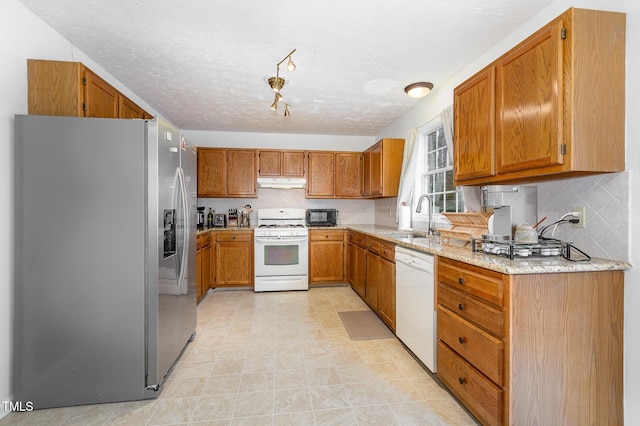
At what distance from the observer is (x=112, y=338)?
1713mm

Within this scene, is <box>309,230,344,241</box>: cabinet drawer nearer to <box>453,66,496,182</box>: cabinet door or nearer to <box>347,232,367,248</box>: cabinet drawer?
<box>347,232,367,248</box>: cabinet drawer

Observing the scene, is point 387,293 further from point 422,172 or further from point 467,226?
point 422,172

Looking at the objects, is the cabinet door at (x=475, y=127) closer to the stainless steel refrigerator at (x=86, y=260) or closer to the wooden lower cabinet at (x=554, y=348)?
the wooden lower cabinet at (x=554, y=348)

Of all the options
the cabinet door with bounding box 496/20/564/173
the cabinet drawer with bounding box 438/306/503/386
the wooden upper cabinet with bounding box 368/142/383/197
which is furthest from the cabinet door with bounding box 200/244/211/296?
the cabinet door with bounding box 496/20/564/173

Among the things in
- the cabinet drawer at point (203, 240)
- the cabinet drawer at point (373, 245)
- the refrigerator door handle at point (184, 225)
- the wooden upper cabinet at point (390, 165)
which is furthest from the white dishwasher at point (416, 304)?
the cabinet drawer at point (203, 240)

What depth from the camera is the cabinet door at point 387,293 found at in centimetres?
258

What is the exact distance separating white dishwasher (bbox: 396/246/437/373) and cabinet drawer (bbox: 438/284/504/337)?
13 centimetres

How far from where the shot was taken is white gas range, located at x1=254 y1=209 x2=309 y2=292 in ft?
13.3

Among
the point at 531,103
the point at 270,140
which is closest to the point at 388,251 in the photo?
the point at 531,103

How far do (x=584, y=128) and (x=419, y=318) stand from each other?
59.8 inches

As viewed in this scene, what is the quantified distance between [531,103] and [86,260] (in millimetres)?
2721

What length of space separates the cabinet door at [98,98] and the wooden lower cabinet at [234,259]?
7.02 ft

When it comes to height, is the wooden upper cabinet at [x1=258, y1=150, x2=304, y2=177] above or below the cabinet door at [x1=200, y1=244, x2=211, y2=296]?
above

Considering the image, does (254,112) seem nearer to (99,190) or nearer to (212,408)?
(99,190)
